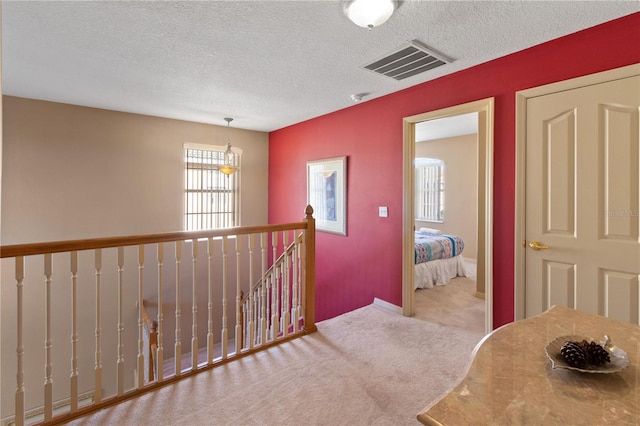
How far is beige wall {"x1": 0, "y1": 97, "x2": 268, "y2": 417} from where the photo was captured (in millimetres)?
3416

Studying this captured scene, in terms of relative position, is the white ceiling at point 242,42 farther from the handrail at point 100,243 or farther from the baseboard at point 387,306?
the baseboard at point 387,306

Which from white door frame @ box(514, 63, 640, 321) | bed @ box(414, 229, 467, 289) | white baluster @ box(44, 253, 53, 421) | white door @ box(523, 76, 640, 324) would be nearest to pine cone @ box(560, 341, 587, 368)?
white door @ box(523, 76, 640, 324)

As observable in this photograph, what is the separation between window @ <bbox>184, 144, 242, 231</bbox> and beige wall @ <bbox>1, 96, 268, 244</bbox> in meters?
0.14

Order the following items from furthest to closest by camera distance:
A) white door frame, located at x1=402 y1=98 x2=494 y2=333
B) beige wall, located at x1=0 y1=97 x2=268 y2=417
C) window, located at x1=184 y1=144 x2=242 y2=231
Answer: window, located at x1=184 y1=144 x2=242 y2=231 < beige wall, located at x1=0 y1=97 x2=268 y2=417 < white door frame, located at x1=402 y1=98 x2=494 y2=333

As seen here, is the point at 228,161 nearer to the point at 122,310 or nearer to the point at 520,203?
the point at 122,310

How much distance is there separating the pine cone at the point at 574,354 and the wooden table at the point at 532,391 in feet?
0.11

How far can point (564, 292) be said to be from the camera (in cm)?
214

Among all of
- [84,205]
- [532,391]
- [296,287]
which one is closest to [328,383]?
[296,287]

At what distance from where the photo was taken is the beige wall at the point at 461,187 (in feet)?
20.3

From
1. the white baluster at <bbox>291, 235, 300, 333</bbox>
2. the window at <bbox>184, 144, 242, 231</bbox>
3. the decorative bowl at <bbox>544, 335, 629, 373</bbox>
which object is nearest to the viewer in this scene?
the decorative bowl at <bbox>544, 335, 629, 373</bbox>

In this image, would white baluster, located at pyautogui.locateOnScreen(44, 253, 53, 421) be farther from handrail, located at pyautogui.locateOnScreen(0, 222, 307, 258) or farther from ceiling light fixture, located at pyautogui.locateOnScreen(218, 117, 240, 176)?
ceiling light fixture, located at pyautogui.locateOnScreen(218, 117, 240, 176)

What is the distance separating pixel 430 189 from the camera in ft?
23.5

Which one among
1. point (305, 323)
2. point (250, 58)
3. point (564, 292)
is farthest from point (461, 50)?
point (305, 323)

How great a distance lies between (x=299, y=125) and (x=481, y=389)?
4367mm
